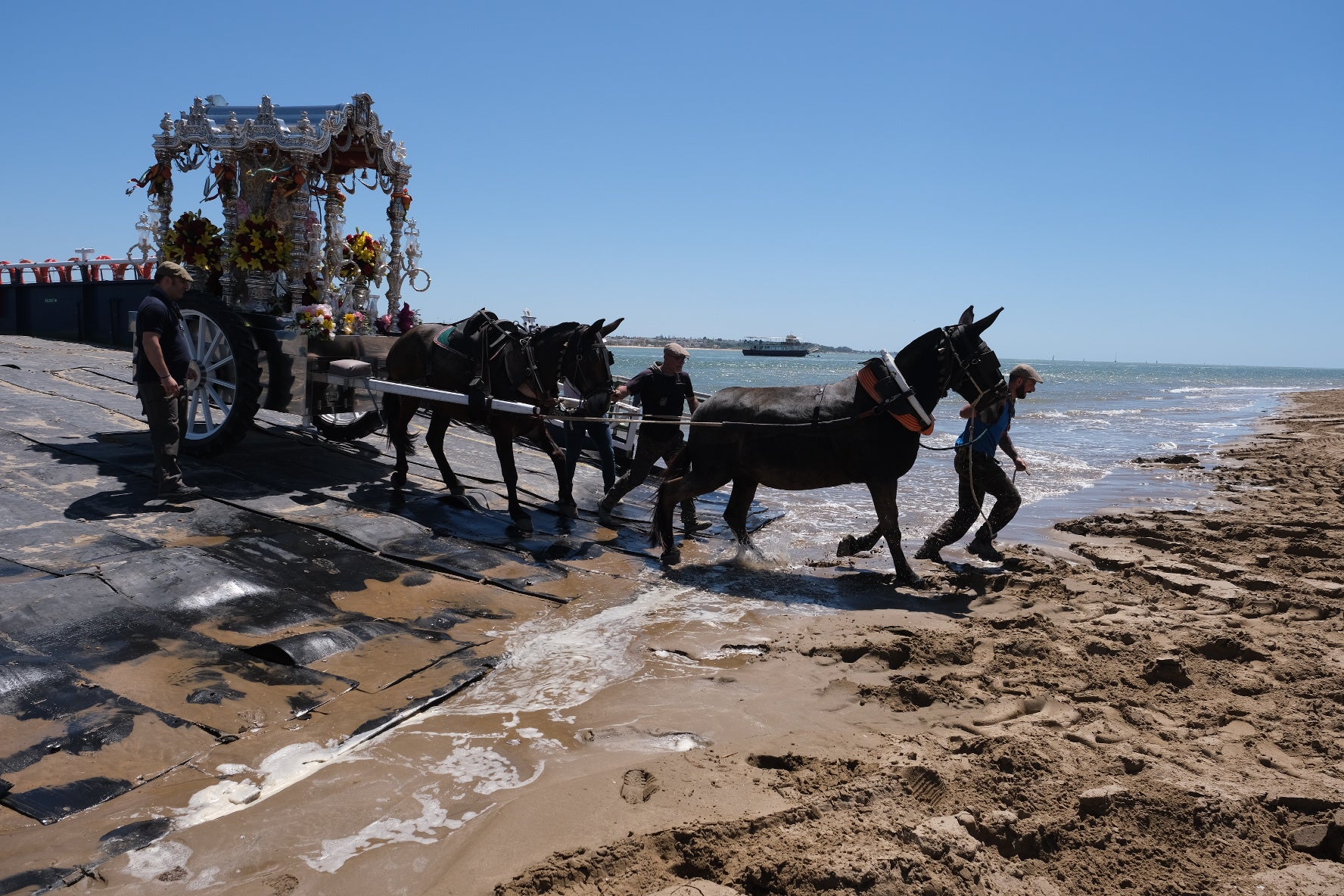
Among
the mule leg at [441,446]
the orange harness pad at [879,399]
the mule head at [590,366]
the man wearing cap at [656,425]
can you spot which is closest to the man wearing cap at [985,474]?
the orange harness pad at [879,399]

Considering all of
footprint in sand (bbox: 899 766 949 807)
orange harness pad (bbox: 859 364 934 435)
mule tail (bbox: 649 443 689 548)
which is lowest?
footprint in sand (bbox: 899 766 949 807)

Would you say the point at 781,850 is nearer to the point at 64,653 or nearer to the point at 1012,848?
the point at 1012,848

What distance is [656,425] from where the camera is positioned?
9508 mm

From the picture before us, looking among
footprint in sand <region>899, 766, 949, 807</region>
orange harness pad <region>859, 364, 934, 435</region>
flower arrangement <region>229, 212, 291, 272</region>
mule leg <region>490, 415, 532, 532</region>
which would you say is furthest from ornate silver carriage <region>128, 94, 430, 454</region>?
footprint in sand <region>899, 766, 949, 807</region>

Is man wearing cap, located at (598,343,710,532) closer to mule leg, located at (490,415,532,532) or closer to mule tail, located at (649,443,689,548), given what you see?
mule tail, located at (649,443,689,548)

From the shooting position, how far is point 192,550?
6203 mm

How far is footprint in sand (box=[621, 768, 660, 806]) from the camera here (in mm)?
3836

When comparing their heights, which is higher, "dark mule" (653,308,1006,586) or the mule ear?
the mule ear

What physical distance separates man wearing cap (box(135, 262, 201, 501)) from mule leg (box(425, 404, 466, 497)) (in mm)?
2293

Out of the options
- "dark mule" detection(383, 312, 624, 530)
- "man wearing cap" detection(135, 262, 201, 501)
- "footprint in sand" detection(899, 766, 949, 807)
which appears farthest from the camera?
"dark mule" detection(383, 312, 624, 530)

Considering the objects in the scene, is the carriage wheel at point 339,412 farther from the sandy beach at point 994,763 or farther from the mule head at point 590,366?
the sandy beach at point 994,763

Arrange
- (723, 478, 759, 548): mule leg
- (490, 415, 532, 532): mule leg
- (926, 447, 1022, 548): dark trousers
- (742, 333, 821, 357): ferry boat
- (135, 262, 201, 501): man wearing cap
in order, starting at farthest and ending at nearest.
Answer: (742, 333, 821, 357): ferry boat, (490, 415, 532, 532): mule leg, (723, 478, 759, 548): mule leg, (926, 447, 1022, 548): dark trousers, (135, 262, 201, 501): man wearing cap

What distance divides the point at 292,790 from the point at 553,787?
1.09 metres

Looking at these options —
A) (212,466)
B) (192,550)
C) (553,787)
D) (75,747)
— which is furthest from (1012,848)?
(212,466)
